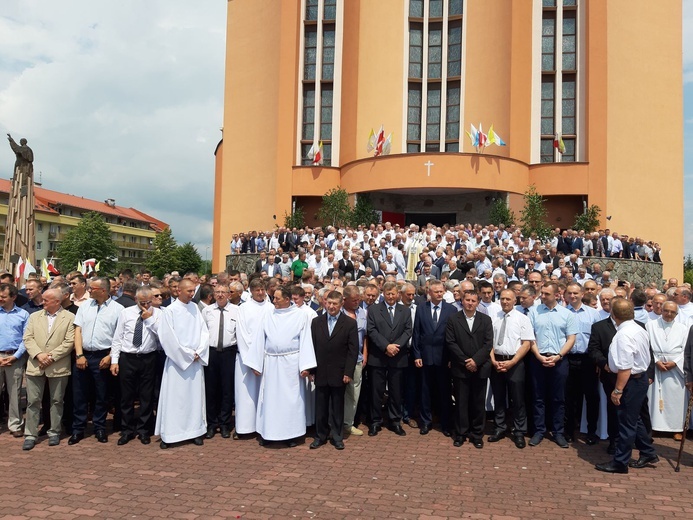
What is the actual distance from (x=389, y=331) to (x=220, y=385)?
2.39 meters

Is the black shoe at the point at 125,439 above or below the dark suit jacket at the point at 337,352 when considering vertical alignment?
below

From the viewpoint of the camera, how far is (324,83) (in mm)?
31141

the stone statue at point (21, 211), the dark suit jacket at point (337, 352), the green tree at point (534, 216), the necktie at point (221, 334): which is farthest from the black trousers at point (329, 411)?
the green tree at point (534, 216)

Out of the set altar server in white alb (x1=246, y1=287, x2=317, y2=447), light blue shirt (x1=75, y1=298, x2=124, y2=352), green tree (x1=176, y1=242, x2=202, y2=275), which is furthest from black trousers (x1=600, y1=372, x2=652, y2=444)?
green tree (x1=176, y1=242, x2=202, y2=275)

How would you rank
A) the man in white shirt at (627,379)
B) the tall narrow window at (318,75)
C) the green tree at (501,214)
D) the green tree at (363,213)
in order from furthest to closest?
the tall narrow window at (318,75) < the green tree at (363,213) < the green tree at (501,214) < the man in white shirt at (627,379)

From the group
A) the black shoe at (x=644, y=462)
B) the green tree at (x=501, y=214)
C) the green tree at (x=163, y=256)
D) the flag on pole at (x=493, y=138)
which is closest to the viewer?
the black shoe at (x=644, y=462)

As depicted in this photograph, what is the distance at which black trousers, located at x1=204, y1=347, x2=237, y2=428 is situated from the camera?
7.64 m

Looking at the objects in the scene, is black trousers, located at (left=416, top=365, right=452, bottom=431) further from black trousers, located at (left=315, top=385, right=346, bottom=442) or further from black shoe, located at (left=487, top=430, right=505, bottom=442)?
black trousers, located at (left=315, top=385, right=346, bottom=442)

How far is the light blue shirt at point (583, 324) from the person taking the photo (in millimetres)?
7648

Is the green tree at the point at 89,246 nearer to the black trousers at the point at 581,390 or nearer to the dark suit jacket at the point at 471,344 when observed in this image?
the dark suit jacket at the point at 471,344

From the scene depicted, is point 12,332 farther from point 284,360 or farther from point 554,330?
point 554,330

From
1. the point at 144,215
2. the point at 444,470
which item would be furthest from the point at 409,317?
the point at 144,215

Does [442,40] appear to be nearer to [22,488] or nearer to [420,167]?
[420,167]

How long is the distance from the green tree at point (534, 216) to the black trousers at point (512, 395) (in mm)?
19207
